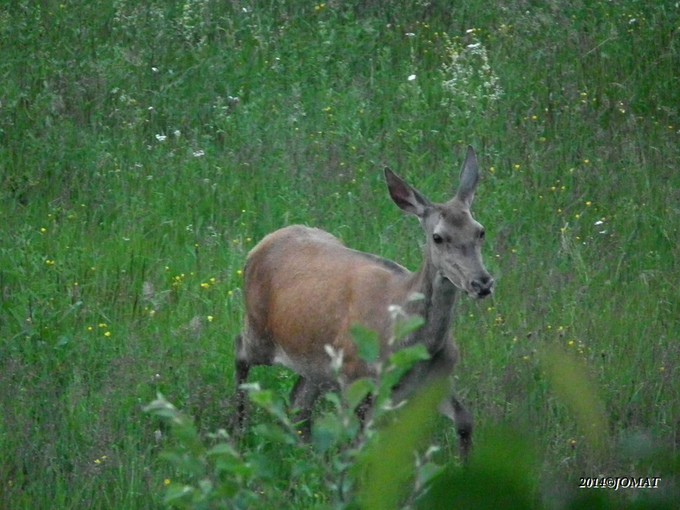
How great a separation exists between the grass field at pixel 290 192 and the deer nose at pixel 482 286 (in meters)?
0.53

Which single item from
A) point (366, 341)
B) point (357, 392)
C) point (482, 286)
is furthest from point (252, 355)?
point (366, 341)

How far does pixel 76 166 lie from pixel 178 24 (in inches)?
96.2

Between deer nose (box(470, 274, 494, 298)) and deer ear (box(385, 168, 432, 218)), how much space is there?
832 mm

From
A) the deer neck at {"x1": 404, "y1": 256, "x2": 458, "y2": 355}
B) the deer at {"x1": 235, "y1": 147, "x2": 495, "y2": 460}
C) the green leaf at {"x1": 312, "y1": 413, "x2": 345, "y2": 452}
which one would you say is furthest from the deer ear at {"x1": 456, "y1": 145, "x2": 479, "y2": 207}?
the green leaf at {"x1": 312, "y1": 413, "x2": 345, "y2": 452}

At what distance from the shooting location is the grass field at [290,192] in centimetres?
647

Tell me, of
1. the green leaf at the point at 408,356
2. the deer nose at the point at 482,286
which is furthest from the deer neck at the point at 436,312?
the green leaf at the point at 408,356

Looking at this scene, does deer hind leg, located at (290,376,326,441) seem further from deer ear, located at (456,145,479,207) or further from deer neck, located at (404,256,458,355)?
deer ear, located at (456,145,479,207)

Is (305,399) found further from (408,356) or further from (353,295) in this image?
(408,356)

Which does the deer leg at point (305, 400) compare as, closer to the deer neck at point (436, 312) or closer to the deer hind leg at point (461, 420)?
the deer neck at point (436, 312)

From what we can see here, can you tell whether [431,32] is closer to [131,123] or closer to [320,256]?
[131,123]

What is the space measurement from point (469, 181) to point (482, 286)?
39.4 inches

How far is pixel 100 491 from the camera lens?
5.63 metres

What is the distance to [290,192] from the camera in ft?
30.2

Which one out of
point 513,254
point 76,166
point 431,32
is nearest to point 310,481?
point 513,254
